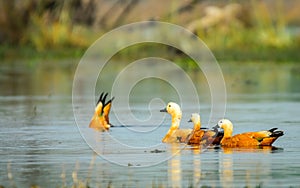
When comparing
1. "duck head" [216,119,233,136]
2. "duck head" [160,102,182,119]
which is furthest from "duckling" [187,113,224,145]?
"duck head" [160,102,182,119]

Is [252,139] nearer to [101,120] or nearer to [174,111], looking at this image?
[174,111]

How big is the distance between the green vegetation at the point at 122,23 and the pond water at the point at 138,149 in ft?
35.0

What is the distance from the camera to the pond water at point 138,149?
1037cm

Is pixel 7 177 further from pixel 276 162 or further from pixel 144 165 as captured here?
pixel 276 162

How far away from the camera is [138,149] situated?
12.7 m

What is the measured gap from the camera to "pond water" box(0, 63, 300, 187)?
10367 mm

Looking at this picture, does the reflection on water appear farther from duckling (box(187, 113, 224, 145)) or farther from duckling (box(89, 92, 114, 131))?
duckling (box(89, 92, 114, 131))

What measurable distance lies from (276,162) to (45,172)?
7.38 ft

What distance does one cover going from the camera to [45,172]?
1085 centimetres

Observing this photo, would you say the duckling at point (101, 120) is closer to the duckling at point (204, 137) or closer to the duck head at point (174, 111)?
the duck head at point (174, 111)

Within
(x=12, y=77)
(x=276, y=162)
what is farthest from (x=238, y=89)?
(x=276, y=162)

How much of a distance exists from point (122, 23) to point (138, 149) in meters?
25.5

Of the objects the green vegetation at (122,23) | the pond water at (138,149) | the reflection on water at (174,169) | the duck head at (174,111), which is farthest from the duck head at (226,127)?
the green vegetation at (122,23)

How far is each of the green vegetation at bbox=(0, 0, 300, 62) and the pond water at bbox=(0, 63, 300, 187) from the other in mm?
10672
